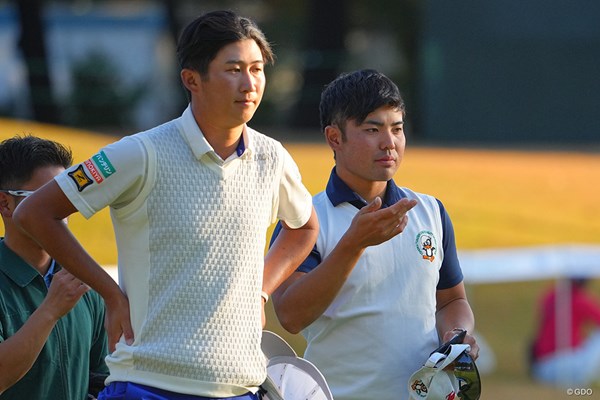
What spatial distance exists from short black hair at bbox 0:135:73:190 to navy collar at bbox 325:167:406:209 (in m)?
0.84

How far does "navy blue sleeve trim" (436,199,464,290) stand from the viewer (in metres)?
3.77

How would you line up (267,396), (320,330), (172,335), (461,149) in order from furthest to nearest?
(461,149) → (320,330) → (267,396) → (172,335)

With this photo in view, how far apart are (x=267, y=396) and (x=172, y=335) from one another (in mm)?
364

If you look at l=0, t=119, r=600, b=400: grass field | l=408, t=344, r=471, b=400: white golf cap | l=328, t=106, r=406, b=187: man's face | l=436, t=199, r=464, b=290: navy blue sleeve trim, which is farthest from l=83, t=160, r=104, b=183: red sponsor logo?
l=0, t=119, r=600, b=400: grass field

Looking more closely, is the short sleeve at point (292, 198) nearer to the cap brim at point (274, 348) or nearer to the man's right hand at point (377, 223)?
the man's right hand at point (377, 223)

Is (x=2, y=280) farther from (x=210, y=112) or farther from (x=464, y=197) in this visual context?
(x=464, y=197)

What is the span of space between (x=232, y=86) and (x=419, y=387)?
1058 millimetres

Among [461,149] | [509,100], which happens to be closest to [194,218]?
[461,149]

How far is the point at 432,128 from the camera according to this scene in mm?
23250

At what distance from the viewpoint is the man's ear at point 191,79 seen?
10.2ft

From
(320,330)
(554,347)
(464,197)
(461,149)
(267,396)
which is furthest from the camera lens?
(461,149)

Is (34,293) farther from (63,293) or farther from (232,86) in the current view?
(232,86)

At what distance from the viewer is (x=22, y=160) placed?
11.4 ft

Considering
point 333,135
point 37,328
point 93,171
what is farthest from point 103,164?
point 333,135
